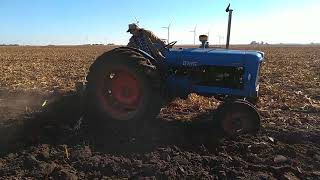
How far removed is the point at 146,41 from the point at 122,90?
47.9 inches

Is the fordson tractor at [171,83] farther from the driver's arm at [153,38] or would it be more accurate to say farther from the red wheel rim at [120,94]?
the driver's arm at [153,38]

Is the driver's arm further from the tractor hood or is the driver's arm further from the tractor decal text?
the tractor decal text

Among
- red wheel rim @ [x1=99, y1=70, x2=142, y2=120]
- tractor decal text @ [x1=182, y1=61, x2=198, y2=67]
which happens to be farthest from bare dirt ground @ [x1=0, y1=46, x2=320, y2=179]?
tractor decal text @ [x1=182, y1=61, x2=198, y2=67]

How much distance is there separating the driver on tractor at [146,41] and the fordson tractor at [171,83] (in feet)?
0.96

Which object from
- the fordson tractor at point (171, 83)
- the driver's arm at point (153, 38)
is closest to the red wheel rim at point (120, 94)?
the fordson tractor at point (171, 83)

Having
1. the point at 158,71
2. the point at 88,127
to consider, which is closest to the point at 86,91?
the point at 88,127

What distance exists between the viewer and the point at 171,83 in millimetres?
8172

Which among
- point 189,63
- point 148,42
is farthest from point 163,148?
point 148,42

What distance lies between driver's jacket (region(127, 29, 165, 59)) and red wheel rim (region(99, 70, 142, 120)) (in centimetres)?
90

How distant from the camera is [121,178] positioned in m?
5.51

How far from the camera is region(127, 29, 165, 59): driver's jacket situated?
28.1 feet

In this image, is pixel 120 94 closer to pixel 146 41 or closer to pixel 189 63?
pixel 146 41

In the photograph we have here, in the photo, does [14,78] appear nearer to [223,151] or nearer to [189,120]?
[189,120]

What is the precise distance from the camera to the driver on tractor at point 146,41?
8.56 m
